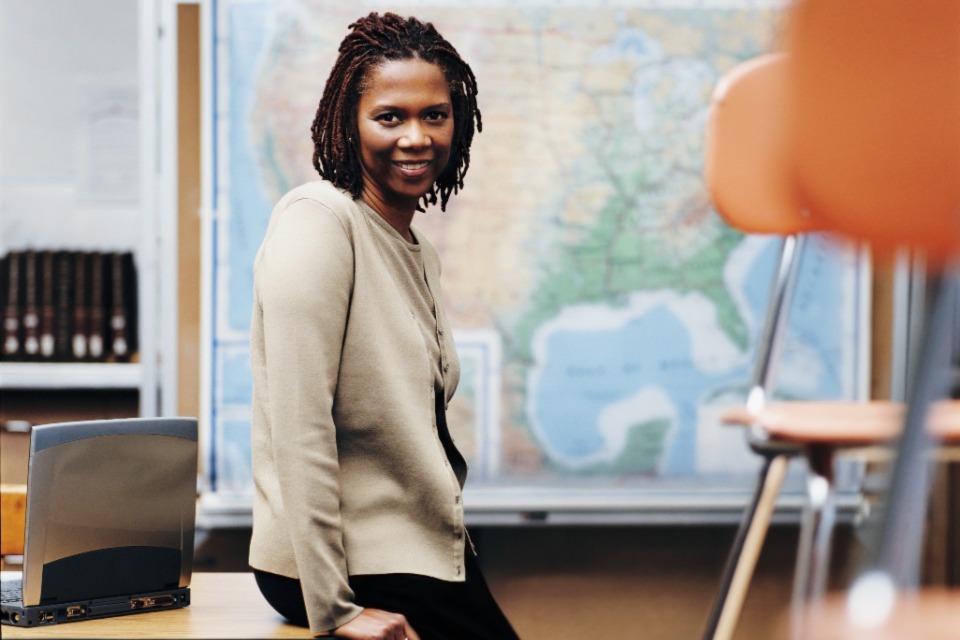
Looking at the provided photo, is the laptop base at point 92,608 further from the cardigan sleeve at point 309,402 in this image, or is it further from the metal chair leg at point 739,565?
the metal chair leg at point 739,565

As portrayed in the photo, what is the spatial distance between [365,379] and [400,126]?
36 cm

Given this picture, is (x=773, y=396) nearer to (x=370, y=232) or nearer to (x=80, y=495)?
(x=370, y=232)

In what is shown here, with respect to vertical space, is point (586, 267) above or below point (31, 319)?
above

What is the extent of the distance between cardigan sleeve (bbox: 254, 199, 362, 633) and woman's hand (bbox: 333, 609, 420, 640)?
1 cm

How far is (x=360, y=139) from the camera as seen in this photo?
4.92 feet

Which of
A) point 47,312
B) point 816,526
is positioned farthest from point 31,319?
point 816,526

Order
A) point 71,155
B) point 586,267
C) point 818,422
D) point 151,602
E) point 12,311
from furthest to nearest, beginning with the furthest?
point 71,155
point 12,311
point 586,267
point 818,422
point 151,602

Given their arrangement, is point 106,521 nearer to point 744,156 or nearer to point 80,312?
point 744,156

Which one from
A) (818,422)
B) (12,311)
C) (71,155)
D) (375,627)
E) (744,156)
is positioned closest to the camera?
(375,627)

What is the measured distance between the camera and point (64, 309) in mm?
2824

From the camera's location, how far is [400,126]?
58.0 inches

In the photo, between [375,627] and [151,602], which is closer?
[375,627]

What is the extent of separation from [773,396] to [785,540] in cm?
45

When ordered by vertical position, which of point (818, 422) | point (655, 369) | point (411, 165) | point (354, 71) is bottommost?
point (655, 369)
